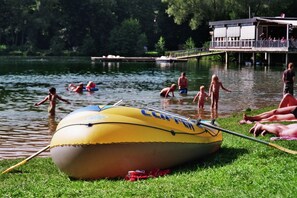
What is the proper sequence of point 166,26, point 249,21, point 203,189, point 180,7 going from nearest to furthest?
point 203,189, point 249,21, point 180,7, point 166,26

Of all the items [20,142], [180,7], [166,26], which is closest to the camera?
[20,142]

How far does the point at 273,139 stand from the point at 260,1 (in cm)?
6875

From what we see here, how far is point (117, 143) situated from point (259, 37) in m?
→ 56.6

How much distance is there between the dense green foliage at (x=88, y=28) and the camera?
306 ft

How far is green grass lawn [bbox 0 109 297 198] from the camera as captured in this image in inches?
310

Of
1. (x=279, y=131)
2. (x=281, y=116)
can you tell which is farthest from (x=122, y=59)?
(x=279, y=131)

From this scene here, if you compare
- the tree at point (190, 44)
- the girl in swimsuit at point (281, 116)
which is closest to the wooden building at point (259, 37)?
the tree at point (190, 44)

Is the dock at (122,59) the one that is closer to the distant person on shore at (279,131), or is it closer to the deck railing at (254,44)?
the deck railing at (254,44)

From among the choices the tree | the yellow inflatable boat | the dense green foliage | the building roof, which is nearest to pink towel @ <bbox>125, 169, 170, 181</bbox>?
the yellow inflatable boat

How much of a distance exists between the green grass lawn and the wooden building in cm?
4651

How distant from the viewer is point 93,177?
32.5ft

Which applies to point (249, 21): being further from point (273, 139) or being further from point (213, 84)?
point (273, 139)

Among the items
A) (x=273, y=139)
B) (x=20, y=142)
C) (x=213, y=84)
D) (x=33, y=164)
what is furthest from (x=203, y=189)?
(x=213, y=84)

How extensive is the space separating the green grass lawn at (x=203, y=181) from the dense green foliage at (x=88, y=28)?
77.1 meters
